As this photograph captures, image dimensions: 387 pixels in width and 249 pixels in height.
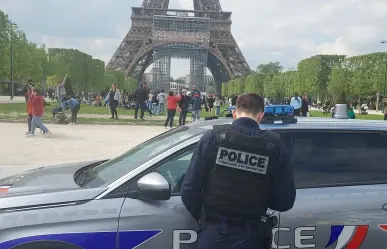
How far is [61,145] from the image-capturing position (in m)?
12.2

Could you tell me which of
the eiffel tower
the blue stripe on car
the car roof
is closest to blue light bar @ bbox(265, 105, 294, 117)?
the car roof

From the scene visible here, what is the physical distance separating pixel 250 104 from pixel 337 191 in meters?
1.05

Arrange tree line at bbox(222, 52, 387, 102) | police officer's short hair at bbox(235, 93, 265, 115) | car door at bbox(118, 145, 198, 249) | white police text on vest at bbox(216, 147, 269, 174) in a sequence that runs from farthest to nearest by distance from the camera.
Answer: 1. tree line at bbox(222, 52, 387, 102)
2. car door at bbox(118, 145, 198, 249)
3. police officer's short hair at bbox(235, 93, 265, 115)
4. white police text on vest at bbox(216, 147, 269, 174)

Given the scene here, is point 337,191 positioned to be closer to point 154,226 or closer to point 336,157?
point 336,157

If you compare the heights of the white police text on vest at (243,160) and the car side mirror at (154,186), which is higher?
the white police text on vest at (243,160)

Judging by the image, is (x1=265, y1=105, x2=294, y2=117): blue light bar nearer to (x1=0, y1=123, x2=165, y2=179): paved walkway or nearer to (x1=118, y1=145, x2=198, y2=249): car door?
(x1=118, y1=145, x2=198, y2=249): car door

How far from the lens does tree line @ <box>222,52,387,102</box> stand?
56.0 metres

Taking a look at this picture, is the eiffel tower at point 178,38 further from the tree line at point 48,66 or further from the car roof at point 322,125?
the car roof at point 322,125

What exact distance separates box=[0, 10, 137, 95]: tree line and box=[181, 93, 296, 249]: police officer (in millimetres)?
45829

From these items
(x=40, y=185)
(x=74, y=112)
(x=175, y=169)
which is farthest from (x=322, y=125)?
(x=74, y=112)

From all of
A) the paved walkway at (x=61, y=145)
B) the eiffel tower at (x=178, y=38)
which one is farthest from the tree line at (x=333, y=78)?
the paved walkway at (x=61, y=145)

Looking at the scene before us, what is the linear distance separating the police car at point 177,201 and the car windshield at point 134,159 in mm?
17

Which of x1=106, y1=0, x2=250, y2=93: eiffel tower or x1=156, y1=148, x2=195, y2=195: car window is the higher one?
x1=106, y1=0, x2=250, y2=93: eiffel tower

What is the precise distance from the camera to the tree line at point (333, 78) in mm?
56000
